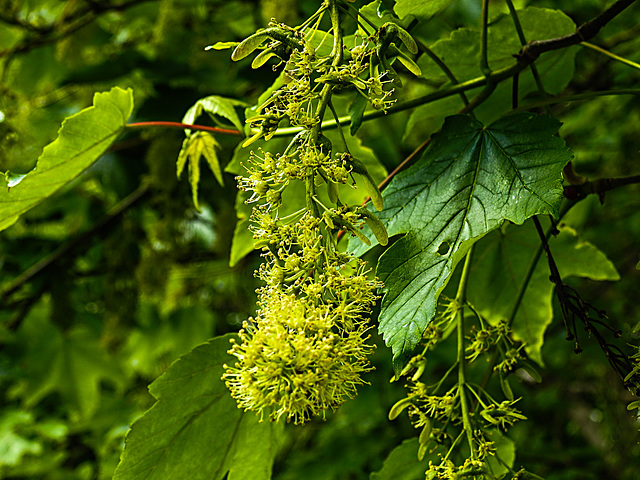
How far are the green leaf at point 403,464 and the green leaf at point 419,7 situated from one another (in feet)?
2.68

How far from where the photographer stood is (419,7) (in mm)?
1044

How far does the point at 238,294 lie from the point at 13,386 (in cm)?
134

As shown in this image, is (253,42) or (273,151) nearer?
(253,42)

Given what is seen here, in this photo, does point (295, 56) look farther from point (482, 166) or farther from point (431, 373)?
point (431, 373)

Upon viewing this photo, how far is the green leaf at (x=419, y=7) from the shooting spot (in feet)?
3.35

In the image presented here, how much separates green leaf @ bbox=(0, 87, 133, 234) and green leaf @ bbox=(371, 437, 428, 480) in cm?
86

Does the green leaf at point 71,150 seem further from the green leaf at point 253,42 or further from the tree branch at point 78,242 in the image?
the tree branch at point 78,242

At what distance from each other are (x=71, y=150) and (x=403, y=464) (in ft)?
3.00

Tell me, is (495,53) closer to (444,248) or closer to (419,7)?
(419,7)

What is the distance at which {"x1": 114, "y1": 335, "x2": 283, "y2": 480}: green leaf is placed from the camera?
108 centimetres

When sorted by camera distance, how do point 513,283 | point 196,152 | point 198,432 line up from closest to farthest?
1. point 198,432
2. point 196,152
3. point 513,283

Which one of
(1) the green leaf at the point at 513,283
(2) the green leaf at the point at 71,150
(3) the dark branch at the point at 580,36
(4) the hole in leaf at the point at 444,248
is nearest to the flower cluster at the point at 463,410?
(4) the hole in leaf at the point at 444,248

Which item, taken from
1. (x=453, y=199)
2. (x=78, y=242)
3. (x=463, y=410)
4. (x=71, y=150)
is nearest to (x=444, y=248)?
(x=453, y=199)

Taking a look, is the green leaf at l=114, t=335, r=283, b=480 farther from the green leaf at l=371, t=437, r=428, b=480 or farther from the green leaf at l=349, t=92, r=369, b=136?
the green leaf at l=349, t=92, r=369, b=136
